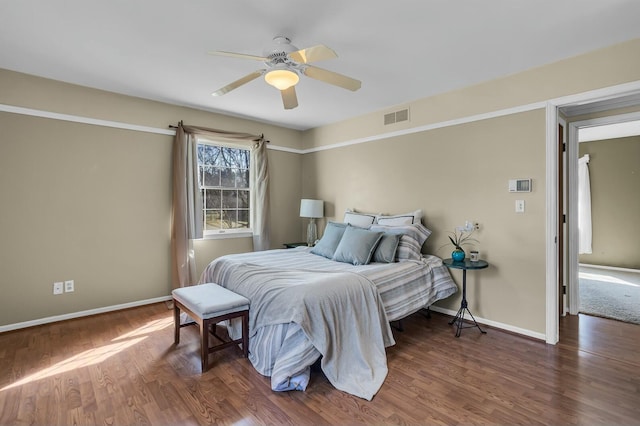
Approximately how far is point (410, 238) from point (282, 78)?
6.98ft

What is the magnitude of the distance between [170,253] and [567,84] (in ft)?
15.0

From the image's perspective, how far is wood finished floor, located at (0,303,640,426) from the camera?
6.30 feet

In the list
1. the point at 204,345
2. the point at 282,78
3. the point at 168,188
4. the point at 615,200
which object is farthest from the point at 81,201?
the point at 615,200

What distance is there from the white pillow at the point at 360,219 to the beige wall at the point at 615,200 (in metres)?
5.00

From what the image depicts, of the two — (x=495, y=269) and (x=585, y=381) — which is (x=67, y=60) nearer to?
(x=495, y=269)

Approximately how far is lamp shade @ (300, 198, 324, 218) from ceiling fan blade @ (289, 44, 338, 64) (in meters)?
2.77

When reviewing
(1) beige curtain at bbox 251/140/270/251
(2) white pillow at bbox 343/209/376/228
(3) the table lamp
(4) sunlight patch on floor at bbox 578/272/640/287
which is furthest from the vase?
(4) sunlight patch on floor at bbox 578/272/640/287

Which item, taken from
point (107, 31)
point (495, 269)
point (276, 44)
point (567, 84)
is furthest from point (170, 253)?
point (567, 84)

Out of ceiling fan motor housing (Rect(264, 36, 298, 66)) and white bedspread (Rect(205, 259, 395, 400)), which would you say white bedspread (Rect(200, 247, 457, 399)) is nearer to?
white bedspread (Rect(205, 259, 395, 400))

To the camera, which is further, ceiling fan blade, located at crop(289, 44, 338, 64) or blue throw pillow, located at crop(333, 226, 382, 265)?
blue throw pillow, located at crop(333, 226, 382, 265)

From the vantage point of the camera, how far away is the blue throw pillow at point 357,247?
3312 millimetres

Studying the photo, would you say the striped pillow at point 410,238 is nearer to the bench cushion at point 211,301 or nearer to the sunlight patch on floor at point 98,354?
the bench cushion at point 211,301

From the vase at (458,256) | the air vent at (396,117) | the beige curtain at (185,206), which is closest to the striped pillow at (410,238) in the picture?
the vase at (458,256)

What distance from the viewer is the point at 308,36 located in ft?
7.98
